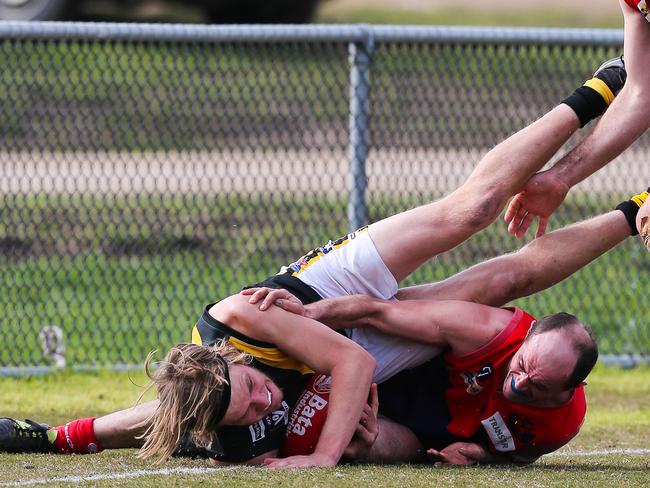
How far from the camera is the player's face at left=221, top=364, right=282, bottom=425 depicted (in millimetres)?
4137

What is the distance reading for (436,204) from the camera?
4.71 meters

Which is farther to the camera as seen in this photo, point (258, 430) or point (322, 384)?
point (322, 384)

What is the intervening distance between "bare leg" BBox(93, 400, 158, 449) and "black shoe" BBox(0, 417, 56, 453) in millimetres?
187

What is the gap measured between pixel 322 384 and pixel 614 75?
1684 millimetres

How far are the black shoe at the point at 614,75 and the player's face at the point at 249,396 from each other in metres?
1.79

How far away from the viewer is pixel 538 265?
4.77 m

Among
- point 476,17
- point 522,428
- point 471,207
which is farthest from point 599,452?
point 476,17

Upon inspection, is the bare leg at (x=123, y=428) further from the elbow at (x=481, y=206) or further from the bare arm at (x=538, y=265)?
the elbow at (x=481, y=206)

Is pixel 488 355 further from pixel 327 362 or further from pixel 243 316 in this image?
pixel 243 316

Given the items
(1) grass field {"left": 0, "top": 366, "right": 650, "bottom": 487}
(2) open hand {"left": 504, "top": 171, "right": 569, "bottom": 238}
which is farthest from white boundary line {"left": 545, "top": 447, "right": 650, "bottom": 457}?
(2) open hand {"left": 504, "top": 171, "right": 569, "bottom": 238}

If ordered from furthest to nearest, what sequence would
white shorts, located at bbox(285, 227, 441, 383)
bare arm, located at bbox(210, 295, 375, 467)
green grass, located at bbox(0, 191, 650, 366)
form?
green grass, located at bbox(0, 191, 650, 366) < white shorts, located at bbox(285, 227, 441, 383) < bare arm, located at bbox(210, 295, 375, 467)

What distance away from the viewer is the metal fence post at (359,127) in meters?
6.53

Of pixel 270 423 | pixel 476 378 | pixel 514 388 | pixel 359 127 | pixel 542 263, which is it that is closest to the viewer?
pixel 514 388

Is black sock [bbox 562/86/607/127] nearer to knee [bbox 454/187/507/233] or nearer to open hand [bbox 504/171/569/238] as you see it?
open hand [bbox 504/171/569/238]
